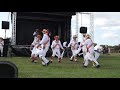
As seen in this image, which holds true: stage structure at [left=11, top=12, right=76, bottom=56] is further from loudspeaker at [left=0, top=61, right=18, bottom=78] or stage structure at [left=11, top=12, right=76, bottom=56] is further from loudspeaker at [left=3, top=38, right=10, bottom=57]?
loudspeaker at [left=0, top=61, right=18, bottom=78]

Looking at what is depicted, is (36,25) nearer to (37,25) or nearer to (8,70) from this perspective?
(37,25)

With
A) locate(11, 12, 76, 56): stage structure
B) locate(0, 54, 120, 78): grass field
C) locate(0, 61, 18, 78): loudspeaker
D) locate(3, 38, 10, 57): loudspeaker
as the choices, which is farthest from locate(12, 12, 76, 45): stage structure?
locate(0, 61, 18, 78): loudspeaker

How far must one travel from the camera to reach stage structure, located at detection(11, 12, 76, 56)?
58.9ft

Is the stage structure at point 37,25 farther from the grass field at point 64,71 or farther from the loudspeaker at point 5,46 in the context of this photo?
the grass field at point 64,71

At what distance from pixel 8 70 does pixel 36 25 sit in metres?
17.1

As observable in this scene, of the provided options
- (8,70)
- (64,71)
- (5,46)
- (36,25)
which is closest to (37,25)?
(36,25)

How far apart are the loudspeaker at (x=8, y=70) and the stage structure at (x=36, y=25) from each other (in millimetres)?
15542

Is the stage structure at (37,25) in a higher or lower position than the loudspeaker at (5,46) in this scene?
higher

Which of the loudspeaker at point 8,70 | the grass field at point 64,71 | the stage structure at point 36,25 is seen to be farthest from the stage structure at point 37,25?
the loudspeaker at point 8,70

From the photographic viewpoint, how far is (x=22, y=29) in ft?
61.9

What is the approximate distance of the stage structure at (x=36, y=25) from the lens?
17.9 meters
